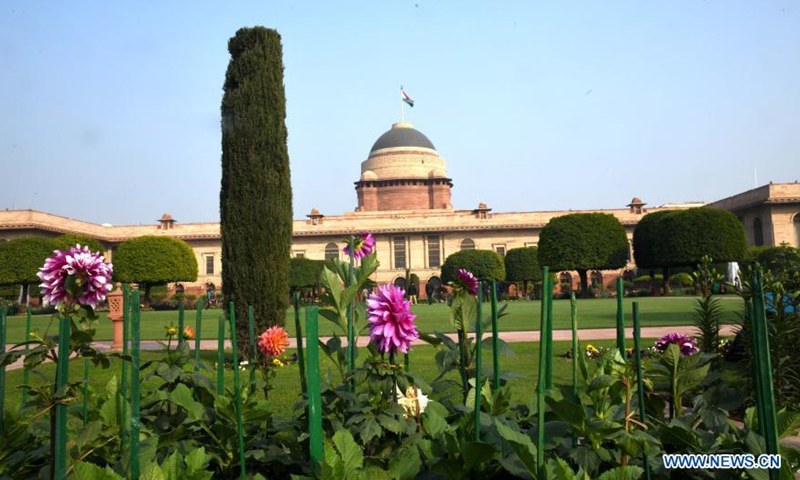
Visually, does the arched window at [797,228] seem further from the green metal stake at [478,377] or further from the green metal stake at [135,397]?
the green metal stake at [135,397]

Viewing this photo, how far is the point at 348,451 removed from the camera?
4.75 ft

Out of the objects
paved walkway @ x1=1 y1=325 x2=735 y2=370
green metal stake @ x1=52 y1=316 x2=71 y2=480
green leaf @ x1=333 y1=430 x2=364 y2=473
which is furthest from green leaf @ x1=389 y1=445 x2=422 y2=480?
paved walkway @ x1=1 y1=325 x2=735 y2=370

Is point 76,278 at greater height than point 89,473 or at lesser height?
greater

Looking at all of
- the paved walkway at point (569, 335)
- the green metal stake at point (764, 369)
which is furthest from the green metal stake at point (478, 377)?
the paved walkway at point (569, 335)

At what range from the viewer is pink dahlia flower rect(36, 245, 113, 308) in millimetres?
1915

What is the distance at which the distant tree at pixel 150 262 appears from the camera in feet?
110

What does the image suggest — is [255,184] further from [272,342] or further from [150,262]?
[150,262]

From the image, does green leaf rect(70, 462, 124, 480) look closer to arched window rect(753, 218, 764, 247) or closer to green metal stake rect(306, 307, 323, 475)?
green metal stake rect(306, 307, 323, 475)

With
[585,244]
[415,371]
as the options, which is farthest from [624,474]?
[585,244]

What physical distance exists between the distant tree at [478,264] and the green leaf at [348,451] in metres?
37.5

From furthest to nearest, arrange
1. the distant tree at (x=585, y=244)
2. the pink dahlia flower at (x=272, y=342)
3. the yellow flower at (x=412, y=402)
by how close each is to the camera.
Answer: the distant tree at (x=585, y=244) → the pink dahlia flower at (x=272, y=342) → the yellow flower at (x=412, y=402)

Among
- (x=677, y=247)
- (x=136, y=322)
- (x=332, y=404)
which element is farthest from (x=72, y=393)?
(x=677, y=247)

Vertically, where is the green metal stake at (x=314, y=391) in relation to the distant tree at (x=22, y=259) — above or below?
below

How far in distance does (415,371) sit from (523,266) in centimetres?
3476
